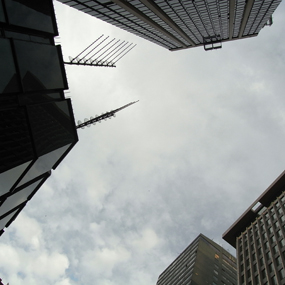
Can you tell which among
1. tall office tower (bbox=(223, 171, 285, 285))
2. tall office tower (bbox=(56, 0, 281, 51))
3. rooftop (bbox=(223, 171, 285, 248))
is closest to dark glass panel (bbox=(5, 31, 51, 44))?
tall office tower (bbox=(56, 0, 281, 51))

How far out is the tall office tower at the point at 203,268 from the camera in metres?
89.1

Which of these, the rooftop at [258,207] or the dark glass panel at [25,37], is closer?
the dark glass panel at [25,37]

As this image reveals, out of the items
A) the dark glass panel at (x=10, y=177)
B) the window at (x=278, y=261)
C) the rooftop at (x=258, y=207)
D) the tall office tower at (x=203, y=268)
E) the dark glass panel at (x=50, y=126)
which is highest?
the dark glass panel at (x=50, y=126)

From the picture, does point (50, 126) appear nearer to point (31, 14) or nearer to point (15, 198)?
point (15, 198)

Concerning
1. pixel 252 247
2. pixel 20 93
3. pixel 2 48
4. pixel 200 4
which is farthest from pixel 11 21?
pixel 252 247

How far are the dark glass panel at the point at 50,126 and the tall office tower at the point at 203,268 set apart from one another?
250ft

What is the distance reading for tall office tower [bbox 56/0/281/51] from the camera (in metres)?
56.2

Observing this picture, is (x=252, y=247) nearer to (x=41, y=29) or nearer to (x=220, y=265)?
(x=220, y=265)

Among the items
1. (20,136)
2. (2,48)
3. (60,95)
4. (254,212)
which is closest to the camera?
(2,48)

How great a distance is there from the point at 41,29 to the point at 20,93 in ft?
22.3

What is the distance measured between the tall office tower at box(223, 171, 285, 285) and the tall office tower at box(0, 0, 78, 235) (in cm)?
4936

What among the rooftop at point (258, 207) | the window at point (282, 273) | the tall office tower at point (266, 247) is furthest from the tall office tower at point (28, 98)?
the rooftop at point (258, 207)

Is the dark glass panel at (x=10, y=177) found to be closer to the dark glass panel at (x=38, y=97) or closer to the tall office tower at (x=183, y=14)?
the dark glass panel at (x=38, y=97)

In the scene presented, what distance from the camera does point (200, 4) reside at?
61500 millimetres
